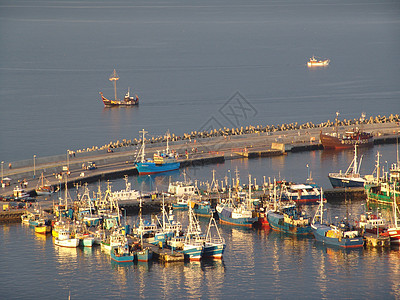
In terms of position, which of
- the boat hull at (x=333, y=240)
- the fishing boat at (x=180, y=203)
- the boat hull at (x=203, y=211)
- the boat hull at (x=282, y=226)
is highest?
the fishing boat at (x=180, y=203)

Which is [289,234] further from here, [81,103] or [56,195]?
[81,103]

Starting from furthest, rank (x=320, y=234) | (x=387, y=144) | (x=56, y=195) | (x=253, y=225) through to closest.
→ (x=387, y=144) < (x=56, y=195) < (x=253, y=225) < (x=320, y=234)

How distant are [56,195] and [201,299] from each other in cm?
2965

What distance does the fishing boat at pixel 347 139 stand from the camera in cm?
10462

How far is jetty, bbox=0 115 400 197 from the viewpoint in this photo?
8562 centimetres

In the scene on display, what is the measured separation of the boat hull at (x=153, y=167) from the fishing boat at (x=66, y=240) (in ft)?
92.4

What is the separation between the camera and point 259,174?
292 feet

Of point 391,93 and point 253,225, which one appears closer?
point 253,225

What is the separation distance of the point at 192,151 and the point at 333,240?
131ft

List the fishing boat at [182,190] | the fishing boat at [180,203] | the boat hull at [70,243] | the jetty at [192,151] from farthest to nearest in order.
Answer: the jetty at [192,151], the fishing boat at [182,190], the fishing boat at [180,203], the boat hull at [70,243]

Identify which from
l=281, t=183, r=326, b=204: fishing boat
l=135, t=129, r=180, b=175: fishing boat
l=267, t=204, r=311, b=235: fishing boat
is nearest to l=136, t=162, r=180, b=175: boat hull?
l=135, t=129, r=180, b=175: fishing boat

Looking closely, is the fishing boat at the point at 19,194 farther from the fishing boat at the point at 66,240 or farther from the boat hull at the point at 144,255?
the boat hull at the point at 144,255

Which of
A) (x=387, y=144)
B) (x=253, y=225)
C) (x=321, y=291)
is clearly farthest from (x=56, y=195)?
(x=387, y=144)

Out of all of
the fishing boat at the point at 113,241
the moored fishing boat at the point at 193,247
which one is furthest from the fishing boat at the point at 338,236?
the fishing boat at the point at 113,241
